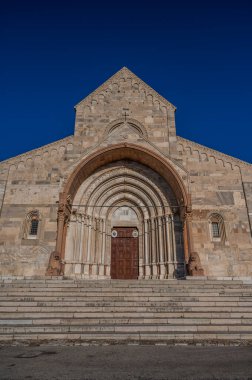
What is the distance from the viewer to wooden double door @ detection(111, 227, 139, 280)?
1528 centimetres

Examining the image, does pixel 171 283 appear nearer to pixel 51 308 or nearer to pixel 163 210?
pixel 51 308

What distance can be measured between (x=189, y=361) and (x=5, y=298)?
21.8 feet

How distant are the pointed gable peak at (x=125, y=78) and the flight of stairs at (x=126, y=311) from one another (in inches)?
465

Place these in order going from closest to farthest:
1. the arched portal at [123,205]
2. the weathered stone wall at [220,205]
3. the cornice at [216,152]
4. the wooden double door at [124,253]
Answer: the weathered stone wall at [220,205] → the arched portal at [123,205] → the wooden double door at [124,253] → the cornice at [216,152]

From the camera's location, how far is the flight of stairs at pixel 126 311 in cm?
605

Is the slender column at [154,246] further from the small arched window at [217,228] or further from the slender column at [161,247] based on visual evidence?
the small arched window at [217,228]

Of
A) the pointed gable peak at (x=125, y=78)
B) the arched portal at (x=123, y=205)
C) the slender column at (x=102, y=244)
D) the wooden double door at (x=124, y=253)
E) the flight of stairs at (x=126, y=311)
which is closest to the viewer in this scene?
the flight of stairs at (x=126, y=311)

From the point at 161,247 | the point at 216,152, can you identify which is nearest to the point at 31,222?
the point at 161,247

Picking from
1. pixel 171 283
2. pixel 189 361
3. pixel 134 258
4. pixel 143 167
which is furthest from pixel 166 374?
pixel 143 167

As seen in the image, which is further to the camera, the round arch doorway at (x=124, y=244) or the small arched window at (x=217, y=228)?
the round arch doorway at (x=124, y=244)

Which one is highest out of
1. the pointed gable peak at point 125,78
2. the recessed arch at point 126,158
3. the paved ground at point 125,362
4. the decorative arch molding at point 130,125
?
the pointed gable peak at point 125,78

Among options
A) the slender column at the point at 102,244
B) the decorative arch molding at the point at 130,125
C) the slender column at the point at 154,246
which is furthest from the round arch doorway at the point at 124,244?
the decorative arch molding at the point at 130,125

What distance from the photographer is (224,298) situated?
878cm

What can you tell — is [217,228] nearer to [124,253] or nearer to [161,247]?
[161,247]
